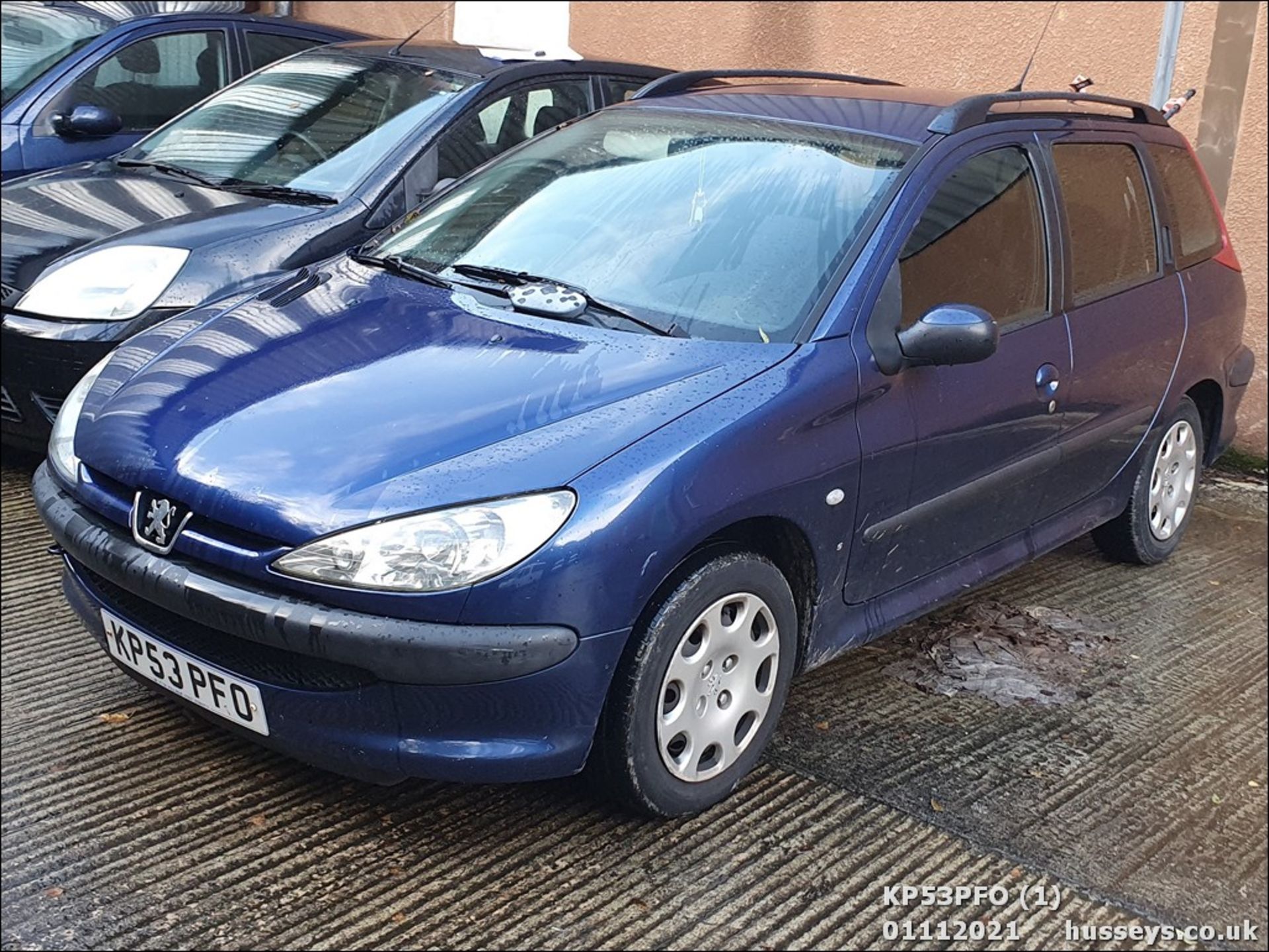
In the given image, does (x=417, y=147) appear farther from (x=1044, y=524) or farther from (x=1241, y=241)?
(x=1241, y=241)

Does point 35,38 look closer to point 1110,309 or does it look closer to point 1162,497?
point 1110,309

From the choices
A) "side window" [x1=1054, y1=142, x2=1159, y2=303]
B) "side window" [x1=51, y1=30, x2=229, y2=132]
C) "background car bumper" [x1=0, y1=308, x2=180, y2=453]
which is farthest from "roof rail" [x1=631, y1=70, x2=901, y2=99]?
"side window" [x1=51, y1=30, x2=229, y2=132]

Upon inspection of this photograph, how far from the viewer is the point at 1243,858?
326cm

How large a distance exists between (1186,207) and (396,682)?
363 cm

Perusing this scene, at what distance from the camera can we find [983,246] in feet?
12.4

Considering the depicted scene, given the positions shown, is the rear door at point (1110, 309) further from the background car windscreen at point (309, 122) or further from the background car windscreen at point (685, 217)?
the background car windscreen at point (309, 122)

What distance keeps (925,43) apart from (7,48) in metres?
4.87

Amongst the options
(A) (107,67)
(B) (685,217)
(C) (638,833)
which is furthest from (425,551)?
(A) (107,67)

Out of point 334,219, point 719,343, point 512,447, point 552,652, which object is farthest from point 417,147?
point 552,652

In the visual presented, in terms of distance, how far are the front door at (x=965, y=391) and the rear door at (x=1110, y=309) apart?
0.39ft

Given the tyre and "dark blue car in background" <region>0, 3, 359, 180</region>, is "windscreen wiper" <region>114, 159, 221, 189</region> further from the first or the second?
the tyre

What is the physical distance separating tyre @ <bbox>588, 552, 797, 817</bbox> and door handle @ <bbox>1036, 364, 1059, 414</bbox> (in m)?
1.19

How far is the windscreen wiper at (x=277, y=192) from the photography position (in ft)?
16.5
